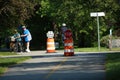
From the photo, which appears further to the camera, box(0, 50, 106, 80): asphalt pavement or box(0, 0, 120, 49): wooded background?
box(0, 0, 120, 49): wooded background

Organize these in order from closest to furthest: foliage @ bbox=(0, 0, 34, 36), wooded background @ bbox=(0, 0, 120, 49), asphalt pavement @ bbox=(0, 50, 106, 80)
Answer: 1. asphalt pavement @ bbox=(0, 50, 106, 80)
2. foliage @ bbox=(0, 0, 34, 36)
3. wooded background @ bbox=(0, 0, 120, 49)

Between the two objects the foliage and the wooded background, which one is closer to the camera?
the foliage

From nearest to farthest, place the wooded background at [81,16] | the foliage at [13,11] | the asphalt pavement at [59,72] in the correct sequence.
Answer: the asphalt pavement at [59,72] → the foliage at [13,11] → the wooded background at [81,16]

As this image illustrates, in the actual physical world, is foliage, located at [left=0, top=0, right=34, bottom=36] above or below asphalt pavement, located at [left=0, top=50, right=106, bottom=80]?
above

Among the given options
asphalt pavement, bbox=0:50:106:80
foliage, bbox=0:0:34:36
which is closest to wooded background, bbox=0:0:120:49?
foliage, bbox=0:0:34:36

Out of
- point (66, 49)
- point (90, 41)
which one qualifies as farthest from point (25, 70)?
point (90, 41)

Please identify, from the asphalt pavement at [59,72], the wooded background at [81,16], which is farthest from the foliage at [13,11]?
the asphalt pavement at [59,72]

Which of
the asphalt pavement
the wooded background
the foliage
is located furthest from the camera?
the wooded background

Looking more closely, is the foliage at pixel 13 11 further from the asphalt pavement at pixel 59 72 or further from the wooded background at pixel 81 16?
the asphalt pavement at pixel 59 72

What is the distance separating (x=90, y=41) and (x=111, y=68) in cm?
3463

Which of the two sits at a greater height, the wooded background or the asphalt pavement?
the wooded background

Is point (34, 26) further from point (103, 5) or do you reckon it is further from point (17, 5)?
point (17, 5)

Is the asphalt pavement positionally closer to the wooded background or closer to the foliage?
the foliage

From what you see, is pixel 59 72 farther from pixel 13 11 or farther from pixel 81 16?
pixel 81 16
